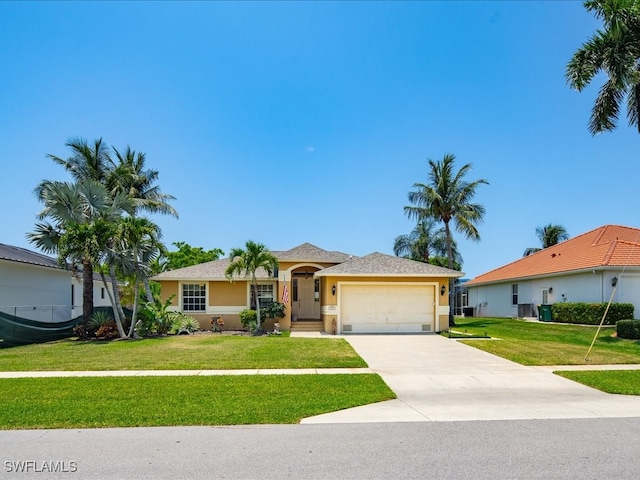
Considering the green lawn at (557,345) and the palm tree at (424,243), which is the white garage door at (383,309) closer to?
the green lawn at (557,345)

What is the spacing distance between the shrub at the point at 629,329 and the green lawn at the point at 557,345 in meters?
0.36

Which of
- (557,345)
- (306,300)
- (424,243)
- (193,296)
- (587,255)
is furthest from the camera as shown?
(424,243)

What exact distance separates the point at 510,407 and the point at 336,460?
13.9 ft

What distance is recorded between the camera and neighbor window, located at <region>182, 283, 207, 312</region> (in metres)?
23.8

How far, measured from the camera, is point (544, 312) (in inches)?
1003

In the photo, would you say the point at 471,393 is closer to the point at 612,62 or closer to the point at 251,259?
the point at 251,259

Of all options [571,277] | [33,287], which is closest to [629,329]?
[571,277]

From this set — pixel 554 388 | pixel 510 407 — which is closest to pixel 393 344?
pixel 554 388

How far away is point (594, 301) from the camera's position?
22562 millimetres

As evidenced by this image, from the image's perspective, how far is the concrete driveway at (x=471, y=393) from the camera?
7.70 meters

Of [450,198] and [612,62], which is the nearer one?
[612,62]

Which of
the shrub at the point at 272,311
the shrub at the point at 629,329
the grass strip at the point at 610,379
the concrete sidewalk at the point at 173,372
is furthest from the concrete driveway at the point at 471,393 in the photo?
the shrub at the point at 272,311

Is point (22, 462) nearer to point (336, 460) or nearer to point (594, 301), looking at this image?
point (336, 460)

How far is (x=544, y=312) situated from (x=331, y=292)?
1224 cm
